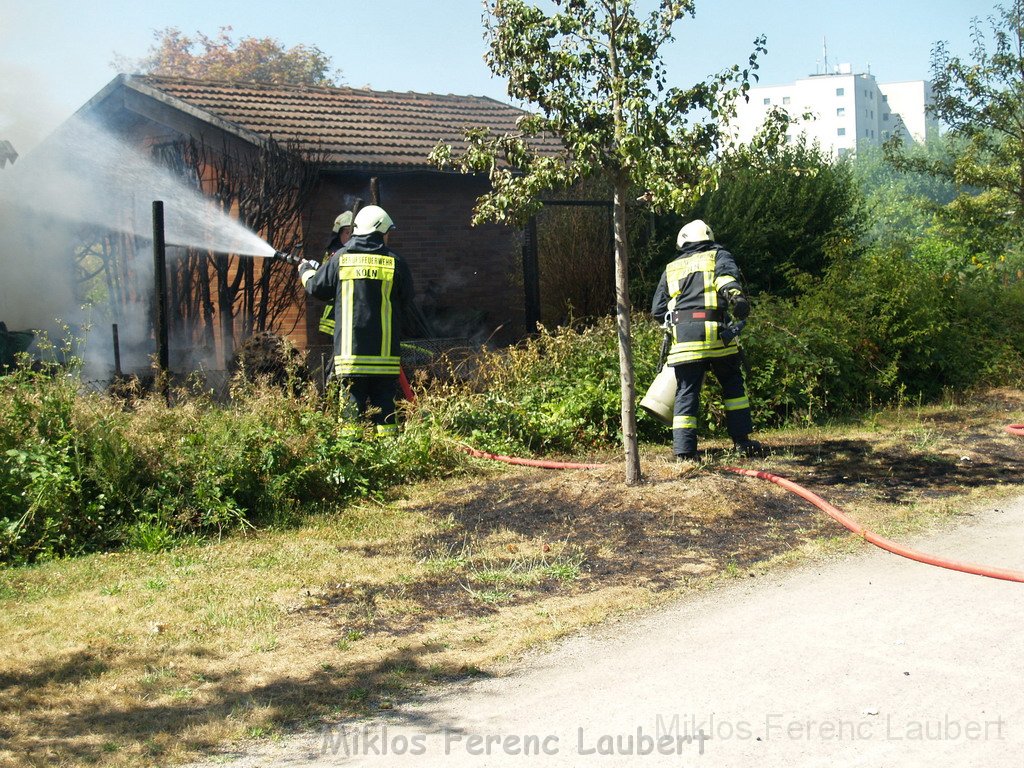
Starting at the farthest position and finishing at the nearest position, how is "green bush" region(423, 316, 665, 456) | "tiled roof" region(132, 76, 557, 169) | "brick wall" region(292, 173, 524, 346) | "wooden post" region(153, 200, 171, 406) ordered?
"brick wall" region(292, 173, 524, 346) → "tiled roof" region(132, 76, 557, 169) → "green bush" region(423, 316, 665, 456) → "wooden post" region(153, 200, 171, 406)

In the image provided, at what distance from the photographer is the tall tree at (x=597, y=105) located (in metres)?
7.01

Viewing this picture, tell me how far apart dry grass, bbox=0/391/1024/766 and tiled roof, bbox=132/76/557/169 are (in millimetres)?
7588

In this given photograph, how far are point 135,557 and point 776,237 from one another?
450 inches

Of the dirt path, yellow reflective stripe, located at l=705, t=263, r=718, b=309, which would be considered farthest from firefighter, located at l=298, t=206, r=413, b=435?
the dirt path

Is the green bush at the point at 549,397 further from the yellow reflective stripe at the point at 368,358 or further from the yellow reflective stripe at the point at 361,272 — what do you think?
the yellow reflective stripe at the point at 361,272

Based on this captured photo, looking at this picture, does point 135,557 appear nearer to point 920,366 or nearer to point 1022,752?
point 1022,752

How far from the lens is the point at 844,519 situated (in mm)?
6496

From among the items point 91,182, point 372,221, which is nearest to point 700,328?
point 372,221

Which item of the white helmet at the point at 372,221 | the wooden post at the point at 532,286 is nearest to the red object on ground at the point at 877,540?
the white helmet at the point at 372,221

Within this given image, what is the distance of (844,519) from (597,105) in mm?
3139

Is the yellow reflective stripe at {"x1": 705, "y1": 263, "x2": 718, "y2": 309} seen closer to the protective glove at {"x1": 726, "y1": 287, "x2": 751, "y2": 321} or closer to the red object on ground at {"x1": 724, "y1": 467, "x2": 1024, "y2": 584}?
the protective glove at {"x1": 726, "y1": 287, "x2": 751, "y2": 321}

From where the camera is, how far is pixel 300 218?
13.5m

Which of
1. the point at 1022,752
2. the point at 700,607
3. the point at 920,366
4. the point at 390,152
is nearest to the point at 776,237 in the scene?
the point at 920,366

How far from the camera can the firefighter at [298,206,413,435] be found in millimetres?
8492
